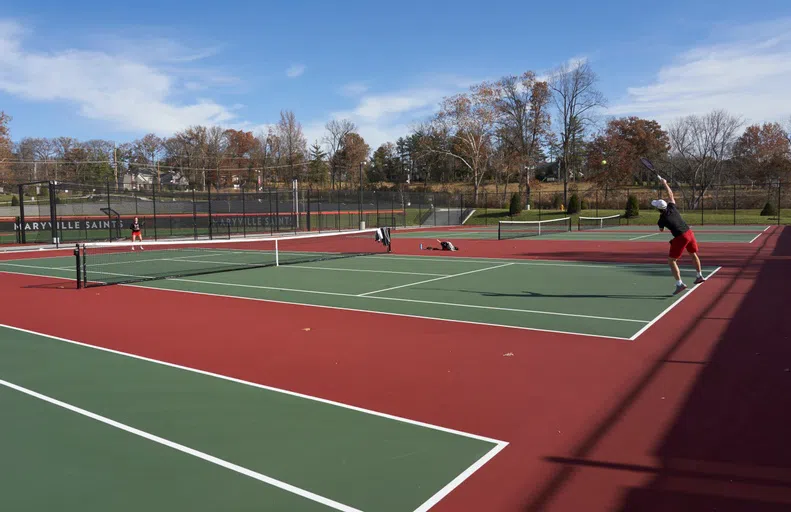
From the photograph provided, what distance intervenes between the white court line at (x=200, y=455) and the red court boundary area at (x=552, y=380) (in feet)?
2.67

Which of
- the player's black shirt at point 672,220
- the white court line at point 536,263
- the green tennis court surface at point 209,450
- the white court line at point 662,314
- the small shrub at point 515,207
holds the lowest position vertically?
the green tennis court surface at point 209,450

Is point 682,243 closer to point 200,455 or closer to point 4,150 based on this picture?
point 200,455

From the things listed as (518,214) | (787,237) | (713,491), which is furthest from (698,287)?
(518,214)

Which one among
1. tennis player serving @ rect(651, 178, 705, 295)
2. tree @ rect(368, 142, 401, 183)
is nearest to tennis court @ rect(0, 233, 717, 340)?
tennis player serving @ rect(651, 178, 705, 295)

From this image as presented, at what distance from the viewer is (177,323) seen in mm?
10234

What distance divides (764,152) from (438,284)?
7449cm

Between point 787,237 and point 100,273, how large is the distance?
31625 mm

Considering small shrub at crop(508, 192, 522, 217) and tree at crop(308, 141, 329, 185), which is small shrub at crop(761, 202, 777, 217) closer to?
small shrub at crop(508, 192, 522, 217)

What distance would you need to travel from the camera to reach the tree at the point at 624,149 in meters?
75.8

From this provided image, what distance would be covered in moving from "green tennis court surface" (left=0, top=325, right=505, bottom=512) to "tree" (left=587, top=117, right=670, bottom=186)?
69.7 m

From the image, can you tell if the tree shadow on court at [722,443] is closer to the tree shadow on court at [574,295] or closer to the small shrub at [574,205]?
the tree shadow on court at [574,295]

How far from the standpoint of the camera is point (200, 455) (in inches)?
182

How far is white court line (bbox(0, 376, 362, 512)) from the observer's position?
3864mm

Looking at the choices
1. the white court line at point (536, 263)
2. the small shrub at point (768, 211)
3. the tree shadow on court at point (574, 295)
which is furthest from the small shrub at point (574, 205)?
the tree shadow on court at point (574, 295)
